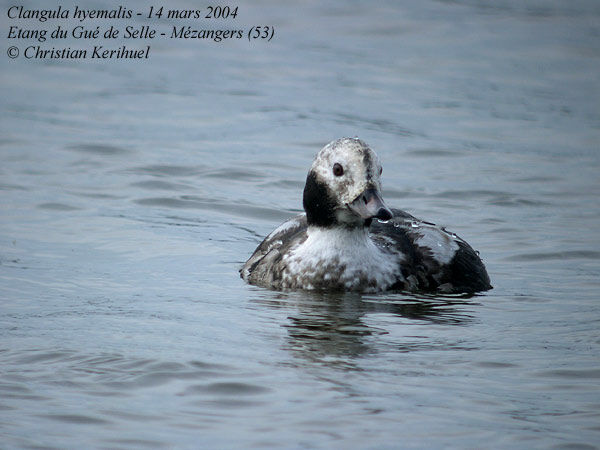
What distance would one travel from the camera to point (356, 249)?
8.59 meters

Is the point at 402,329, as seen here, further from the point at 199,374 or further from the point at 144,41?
the point at 144,41

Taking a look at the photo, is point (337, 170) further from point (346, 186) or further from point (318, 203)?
point (318, 203)

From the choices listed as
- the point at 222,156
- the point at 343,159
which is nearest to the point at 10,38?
the point at 222,156

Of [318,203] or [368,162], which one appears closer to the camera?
[368,162]

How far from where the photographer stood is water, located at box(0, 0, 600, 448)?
18.9 ft

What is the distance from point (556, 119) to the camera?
1680cm

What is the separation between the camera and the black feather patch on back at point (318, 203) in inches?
332

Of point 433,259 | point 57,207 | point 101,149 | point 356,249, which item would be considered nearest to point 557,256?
point 433,259

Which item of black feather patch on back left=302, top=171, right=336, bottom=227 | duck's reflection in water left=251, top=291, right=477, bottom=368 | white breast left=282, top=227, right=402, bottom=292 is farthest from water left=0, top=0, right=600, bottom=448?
black feather patch on back left=302, top=171, right=336, bottom=227

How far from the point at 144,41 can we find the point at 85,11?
4.88 feet

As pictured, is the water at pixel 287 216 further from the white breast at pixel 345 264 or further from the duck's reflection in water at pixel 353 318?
the white breast at pixel 345 264

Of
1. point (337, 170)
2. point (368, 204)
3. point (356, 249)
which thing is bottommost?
point (356, 249)

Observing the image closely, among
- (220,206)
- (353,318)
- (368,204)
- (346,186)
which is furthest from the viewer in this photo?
(220,206)

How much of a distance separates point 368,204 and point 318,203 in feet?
1.77
